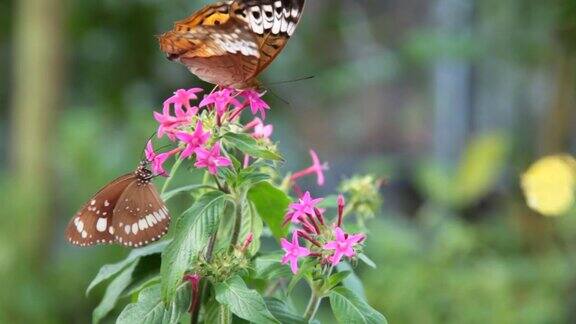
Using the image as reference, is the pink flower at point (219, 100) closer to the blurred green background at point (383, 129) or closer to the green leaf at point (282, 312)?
the green leaf at point (282, 312)

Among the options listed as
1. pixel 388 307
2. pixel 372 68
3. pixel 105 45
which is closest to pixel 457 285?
pixel 388 307

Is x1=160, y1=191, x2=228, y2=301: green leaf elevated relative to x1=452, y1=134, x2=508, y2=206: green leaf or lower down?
elevated

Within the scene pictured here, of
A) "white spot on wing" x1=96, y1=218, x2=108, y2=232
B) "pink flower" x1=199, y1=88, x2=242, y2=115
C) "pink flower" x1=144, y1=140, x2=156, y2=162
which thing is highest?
"pink flower" x1=199, y1=88, x2=242, y2=115

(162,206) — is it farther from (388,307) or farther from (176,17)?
(176,17)

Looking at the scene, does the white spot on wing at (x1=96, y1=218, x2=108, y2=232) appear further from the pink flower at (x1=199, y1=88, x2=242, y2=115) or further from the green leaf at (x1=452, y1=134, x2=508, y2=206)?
the green leaf at (x1=452, y1=134, x2=508, y2=206)

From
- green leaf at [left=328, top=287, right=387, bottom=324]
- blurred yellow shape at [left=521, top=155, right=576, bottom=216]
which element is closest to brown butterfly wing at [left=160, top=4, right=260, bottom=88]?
green leaf at [left=328, top=287, right=387, bottom=324]
